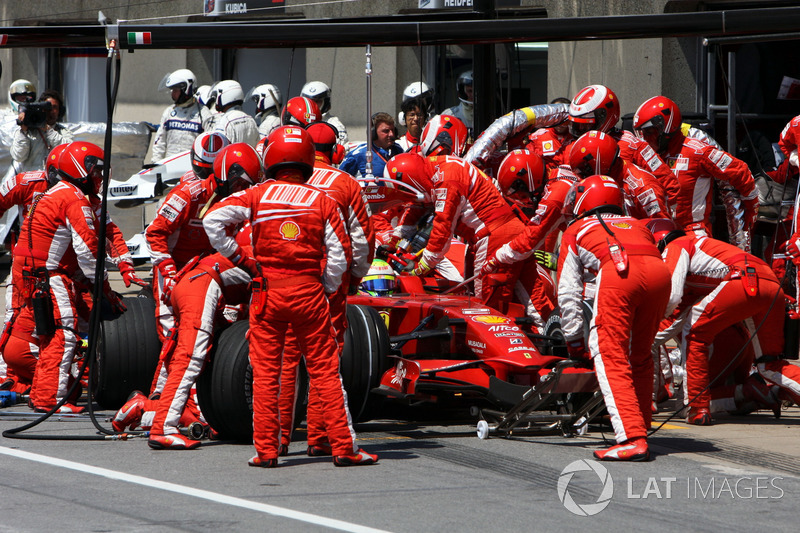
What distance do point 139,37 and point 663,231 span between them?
13.8ft

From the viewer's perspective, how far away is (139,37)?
9.20m

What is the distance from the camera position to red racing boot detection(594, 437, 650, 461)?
720 cm

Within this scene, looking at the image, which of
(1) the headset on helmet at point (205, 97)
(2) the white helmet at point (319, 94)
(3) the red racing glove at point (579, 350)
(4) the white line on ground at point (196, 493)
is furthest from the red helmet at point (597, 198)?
(1) the headset on helmet at point (205, 97)

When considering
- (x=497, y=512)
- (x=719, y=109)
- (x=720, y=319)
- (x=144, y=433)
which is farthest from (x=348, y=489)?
(x=719, y=109)

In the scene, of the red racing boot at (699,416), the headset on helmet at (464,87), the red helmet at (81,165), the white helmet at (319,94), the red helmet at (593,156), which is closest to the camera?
the red helmet at (593,156)

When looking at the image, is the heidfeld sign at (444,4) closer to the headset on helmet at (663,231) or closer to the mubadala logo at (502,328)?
the headset on helmet at (663,231)

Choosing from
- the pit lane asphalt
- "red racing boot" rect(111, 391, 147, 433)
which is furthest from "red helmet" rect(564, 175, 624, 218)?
"red racing boot" rect(111, 391, 147, 433)

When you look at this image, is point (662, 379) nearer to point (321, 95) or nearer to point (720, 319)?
point (720, 319)

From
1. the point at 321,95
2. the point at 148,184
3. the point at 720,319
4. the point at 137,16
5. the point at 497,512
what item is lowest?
the point at 497,512

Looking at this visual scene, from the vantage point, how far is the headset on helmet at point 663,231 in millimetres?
8953

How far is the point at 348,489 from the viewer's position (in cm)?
652

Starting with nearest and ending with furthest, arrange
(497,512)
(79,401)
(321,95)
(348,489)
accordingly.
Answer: (497,512), (348,489), (79,401), (321,95)

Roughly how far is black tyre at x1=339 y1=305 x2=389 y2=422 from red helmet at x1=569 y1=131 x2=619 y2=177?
182cm

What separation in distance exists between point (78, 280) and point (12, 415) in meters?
1.20
